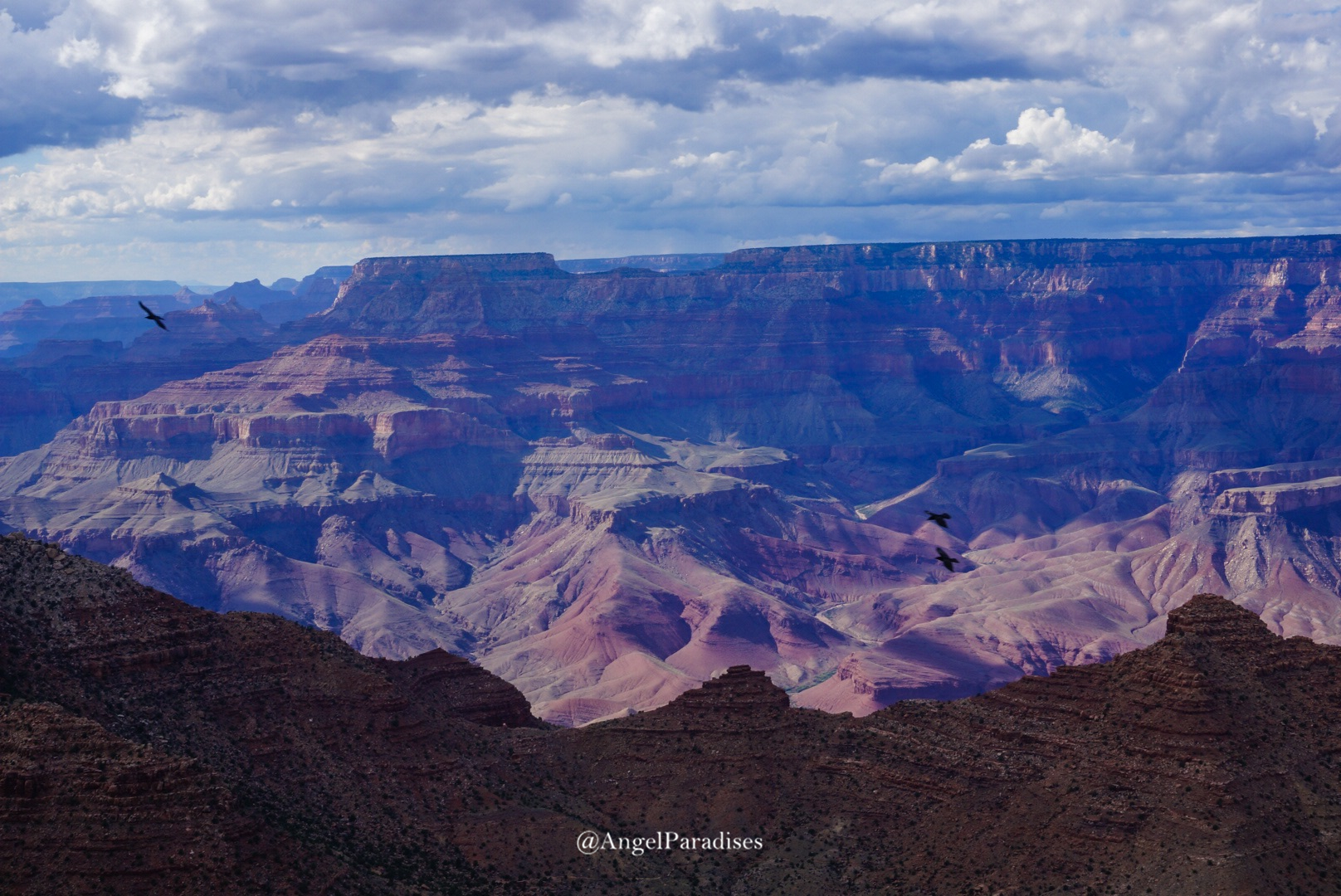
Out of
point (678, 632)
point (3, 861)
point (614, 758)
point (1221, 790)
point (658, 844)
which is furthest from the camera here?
point (678, 632)

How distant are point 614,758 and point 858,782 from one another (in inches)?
431

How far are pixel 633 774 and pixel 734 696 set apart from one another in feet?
21.6

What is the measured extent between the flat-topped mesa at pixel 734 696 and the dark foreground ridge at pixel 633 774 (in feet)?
0.52

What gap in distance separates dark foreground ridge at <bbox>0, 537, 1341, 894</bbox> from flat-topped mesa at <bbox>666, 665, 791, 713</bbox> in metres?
0.16

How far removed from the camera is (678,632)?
189 meters

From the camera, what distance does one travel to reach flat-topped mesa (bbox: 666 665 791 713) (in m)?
75.4

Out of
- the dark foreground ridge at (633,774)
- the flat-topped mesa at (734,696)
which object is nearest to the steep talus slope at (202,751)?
the dark foreground ridge at (633,774)

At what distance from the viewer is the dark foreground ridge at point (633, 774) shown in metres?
55.9

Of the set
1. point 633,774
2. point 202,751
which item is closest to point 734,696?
point 633,774

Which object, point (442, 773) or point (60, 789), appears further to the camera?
point (442, 773)

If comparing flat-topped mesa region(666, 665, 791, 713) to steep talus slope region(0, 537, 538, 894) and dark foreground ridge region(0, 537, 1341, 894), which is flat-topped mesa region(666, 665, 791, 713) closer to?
dark foreground ridge region(0, 537, 1341, 894)

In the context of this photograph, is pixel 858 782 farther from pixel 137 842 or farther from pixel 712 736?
pixel 137 842

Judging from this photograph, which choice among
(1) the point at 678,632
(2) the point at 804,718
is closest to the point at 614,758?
(2) the point at 804,718

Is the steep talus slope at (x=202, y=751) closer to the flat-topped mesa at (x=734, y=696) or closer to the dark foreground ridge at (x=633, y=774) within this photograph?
the dark foreground ridge at (x=633, y=774)
